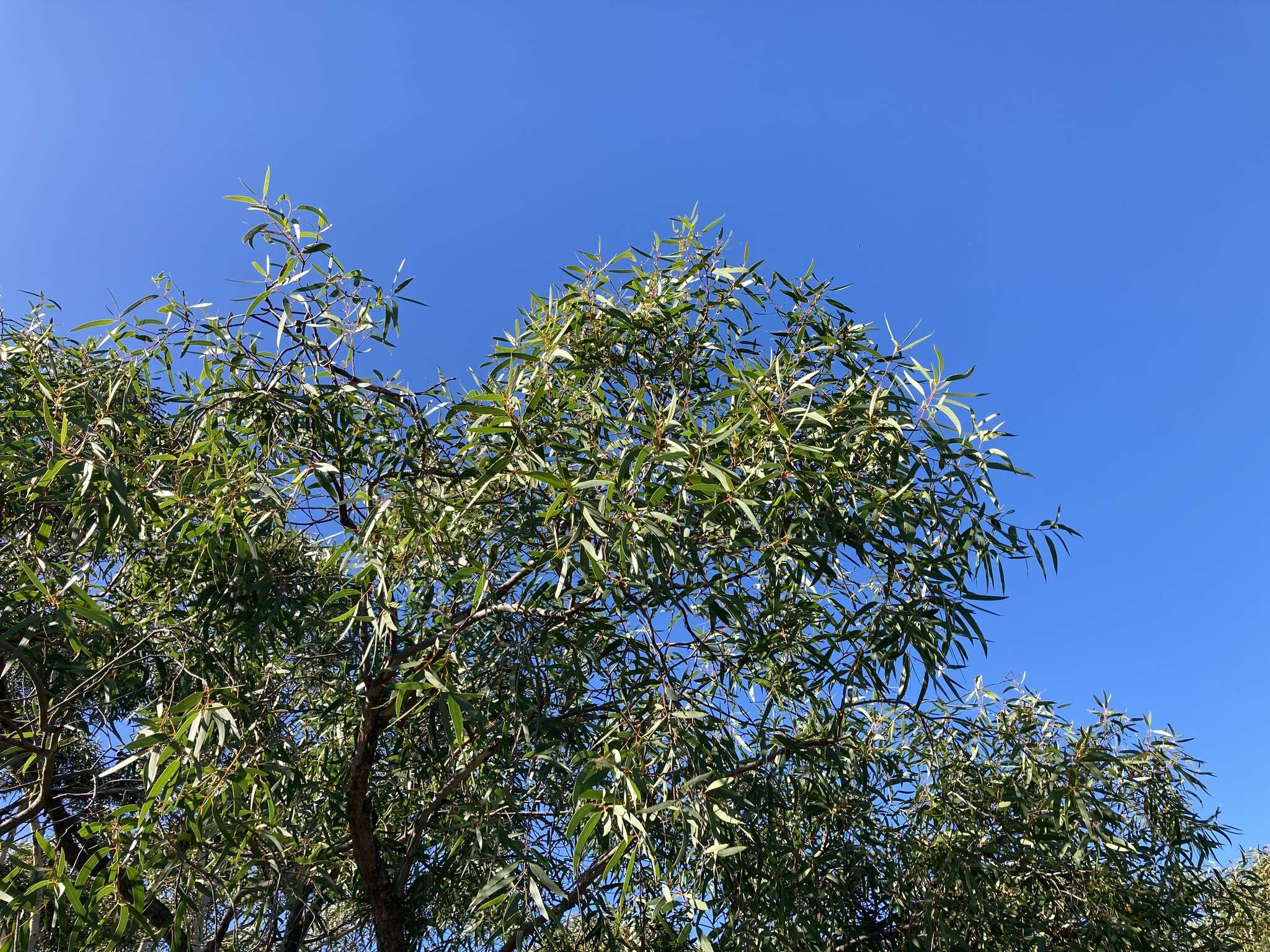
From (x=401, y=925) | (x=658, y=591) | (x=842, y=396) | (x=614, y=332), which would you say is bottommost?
(x=401, y=925)

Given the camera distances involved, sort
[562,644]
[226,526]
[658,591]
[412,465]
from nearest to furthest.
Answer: [658,591]
[226,526]
[562,644]
[412,465]

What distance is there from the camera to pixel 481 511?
2.88 m

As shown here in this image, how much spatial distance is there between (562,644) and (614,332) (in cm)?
102

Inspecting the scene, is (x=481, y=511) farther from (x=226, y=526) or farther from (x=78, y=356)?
(x=78, y=356)

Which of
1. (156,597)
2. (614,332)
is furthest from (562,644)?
(156,597)

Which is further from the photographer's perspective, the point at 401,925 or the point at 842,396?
the point at 401,925

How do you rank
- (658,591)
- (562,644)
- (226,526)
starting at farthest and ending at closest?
(562,644) → (226,526) → (658,591)

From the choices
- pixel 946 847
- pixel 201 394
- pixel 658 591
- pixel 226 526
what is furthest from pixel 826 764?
pixel 201 394

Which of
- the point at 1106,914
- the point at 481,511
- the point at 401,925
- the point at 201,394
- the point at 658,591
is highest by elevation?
the point at 201,394

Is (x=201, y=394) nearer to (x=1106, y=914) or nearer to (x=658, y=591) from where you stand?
(x=658, y=591)

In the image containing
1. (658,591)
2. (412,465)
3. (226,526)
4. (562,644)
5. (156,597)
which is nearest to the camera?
(658,591)

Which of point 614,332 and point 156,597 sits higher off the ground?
point 614,332

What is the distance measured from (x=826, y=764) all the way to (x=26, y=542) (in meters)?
2.81

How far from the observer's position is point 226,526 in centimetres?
277
